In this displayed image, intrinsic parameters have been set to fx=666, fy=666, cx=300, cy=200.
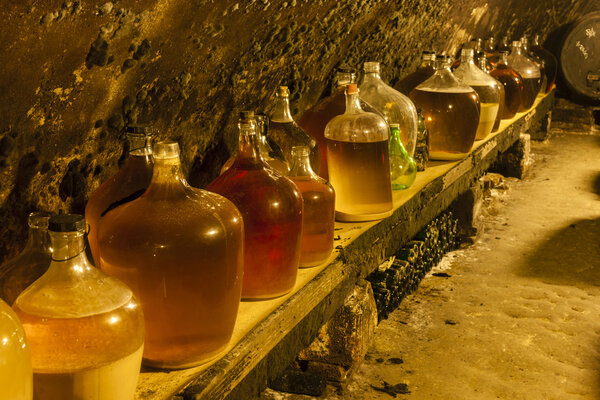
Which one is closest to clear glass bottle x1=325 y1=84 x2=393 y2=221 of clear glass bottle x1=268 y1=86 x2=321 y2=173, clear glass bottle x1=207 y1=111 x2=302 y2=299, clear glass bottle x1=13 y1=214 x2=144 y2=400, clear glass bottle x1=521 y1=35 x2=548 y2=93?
clear glass bottle x1=268 y1=86 x2=321 y2=173

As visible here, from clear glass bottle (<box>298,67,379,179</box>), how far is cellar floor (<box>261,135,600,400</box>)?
84 centimetres

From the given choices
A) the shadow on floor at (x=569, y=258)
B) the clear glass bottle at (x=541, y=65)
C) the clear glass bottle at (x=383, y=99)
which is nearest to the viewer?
the clear glass bottle at (x=383, y=99)

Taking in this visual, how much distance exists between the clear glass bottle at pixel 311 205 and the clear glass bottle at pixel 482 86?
5.70ft

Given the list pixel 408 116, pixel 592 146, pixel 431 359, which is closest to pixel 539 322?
pixel 431 359

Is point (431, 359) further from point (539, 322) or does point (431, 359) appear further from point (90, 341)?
point (90, 341)

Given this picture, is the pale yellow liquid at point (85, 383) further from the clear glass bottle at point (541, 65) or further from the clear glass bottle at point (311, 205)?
the clear glass bottle at point (541, 65)

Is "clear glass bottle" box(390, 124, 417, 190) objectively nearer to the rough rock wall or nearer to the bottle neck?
the rough rock wall

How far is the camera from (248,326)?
139 cm

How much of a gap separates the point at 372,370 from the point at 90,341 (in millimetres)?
1673

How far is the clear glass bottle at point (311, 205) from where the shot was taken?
1.65 m

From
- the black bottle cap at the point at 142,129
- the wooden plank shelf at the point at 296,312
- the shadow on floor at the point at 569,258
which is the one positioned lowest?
the shadow on floor at the point at 569,258

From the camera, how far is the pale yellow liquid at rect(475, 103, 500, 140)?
3.26m

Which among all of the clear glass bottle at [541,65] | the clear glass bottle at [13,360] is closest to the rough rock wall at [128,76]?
the clear glass bottle at [13,360]

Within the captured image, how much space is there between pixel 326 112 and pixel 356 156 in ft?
1.02
